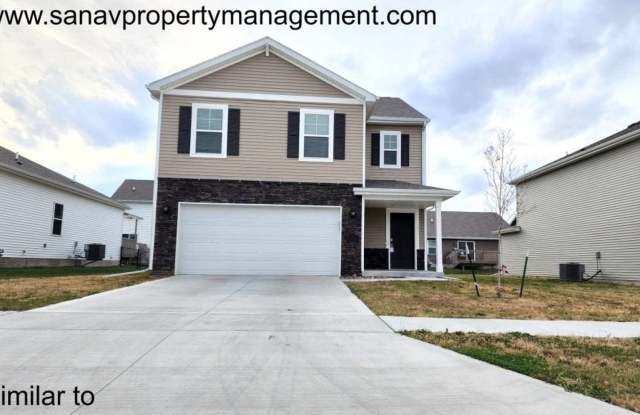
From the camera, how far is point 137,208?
115ft

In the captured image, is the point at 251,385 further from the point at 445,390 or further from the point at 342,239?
the point at 342,239

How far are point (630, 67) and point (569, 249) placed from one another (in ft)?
24.3

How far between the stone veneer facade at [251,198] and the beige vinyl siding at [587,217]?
7093mm

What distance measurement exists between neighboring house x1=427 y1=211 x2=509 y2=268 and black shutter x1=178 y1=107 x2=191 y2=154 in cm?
2343

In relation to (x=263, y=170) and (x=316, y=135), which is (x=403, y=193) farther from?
(x=263, y=170)

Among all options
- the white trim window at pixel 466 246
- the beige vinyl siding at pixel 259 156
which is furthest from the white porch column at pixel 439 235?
the white trim window at pixel 466 246

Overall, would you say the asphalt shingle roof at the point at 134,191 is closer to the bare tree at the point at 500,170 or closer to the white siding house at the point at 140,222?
the white siding house at the point at 140,222

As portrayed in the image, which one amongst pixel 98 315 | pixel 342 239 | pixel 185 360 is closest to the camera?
pixel 185 360

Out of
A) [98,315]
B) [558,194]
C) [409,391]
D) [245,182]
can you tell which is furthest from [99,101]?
[558,194]

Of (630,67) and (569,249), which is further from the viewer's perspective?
(569,249)

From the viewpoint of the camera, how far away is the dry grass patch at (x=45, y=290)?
803cm

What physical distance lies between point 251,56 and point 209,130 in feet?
9.25

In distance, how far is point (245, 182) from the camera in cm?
1423

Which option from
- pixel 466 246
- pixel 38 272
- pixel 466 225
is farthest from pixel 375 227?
pixel 466 225
